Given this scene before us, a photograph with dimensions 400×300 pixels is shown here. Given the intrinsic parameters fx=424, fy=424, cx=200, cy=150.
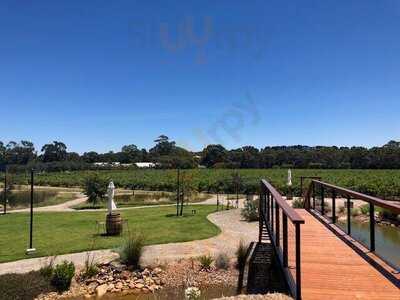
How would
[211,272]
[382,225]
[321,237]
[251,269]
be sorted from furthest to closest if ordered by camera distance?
[382,225], [211,272], [251,269], [321,237]

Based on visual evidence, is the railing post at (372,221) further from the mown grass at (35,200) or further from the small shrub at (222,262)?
the mown grass at (35,200)

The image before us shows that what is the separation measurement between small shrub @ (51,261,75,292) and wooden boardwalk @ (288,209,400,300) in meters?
5.37

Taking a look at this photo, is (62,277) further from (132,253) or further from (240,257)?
(240,257)

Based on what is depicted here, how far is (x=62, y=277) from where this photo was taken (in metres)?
9.61

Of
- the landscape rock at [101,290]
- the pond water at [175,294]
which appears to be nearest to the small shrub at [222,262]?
the pond water at [175,294]

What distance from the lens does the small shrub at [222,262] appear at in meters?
11.0

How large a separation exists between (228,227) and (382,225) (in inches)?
293

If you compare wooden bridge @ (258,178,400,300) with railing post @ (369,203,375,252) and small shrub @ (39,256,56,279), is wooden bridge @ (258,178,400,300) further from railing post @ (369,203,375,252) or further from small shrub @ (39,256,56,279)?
small shrub @ (39,256,56,279)

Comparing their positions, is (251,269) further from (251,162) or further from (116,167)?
(116,167)

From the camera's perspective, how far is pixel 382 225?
62.0 feet

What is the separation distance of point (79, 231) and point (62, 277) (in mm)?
5819

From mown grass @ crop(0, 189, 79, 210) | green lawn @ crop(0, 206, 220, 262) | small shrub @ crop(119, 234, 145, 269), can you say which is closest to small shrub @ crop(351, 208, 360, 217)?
green lawn @ crop(0, 206, 220, 262)

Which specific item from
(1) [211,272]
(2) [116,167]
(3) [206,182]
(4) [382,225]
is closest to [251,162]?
(2) [116,167]

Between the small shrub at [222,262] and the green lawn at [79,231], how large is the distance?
255cm
